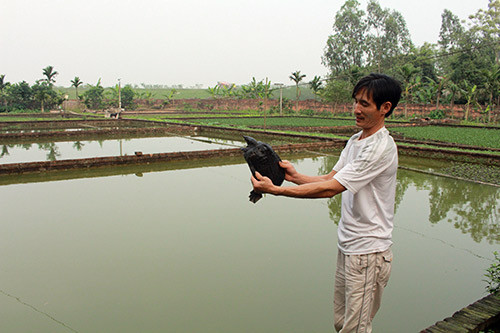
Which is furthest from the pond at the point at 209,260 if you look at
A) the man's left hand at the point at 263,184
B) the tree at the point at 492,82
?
the tree at the point at 492,82

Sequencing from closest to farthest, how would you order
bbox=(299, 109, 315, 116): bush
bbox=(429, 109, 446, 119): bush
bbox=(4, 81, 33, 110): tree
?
bbox=(429, 109, 446, 119): bush → bbox=(299, 109, 315, 116): bush → bbox=(4, 81, 33, 110): tree

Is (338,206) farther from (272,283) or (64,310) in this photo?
(64,310)

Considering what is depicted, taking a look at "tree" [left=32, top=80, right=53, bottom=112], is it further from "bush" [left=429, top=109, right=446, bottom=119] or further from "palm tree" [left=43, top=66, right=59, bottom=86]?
"bush" [left=429, top=109, right=446, bottom=119]

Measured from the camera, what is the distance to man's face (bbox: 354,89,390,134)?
1.43 metres

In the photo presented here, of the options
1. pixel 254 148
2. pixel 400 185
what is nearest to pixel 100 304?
pixel 254 148

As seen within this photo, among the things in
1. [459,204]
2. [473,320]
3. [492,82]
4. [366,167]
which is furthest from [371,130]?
[492,82]

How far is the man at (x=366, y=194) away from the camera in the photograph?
1.38m

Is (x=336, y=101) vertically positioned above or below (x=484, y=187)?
above

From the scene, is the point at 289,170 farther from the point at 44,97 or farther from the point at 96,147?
the point at 44,97

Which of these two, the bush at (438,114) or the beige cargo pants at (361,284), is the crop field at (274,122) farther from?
the beige cargo pants at (361,284)

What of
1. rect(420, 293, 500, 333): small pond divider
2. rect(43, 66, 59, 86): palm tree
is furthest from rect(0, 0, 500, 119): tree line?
rect(420, 293, 500, 333): small pond divider

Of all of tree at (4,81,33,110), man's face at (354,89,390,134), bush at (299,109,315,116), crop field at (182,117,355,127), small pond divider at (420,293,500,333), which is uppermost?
tree at (4,81,33,110)

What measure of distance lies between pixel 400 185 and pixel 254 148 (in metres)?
5.55

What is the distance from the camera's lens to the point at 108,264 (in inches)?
126
